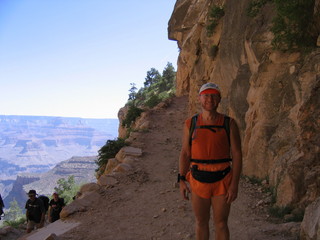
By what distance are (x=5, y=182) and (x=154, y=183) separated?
144 metres

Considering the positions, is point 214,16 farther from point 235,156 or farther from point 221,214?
point 221,214

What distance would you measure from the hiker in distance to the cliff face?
2159 millimetres

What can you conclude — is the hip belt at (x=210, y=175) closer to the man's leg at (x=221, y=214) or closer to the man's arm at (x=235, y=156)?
the man's arm at (x=235, y=156)

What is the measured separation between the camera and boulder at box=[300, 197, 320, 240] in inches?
118

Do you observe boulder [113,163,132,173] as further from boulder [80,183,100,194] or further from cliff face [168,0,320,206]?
cliff face [168,0,320,206]

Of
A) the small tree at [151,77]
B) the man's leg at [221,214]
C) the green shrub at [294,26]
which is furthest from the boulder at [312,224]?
the small tree at [151,77]

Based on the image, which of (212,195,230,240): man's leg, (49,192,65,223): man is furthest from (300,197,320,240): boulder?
(49,192,65,223): man

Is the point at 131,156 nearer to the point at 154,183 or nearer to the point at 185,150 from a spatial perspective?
the point at 154,183

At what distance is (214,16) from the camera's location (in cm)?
1117

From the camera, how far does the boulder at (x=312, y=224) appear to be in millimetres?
2988

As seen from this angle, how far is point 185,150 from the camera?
3164mm

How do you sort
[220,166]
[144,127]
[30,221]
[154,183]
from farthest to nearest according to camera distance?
[144,127], [154,183], [30,221], [220,166]

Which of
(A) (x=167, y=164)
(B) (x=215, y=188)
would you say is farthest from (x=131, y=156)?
(B) (x=215, y=188)

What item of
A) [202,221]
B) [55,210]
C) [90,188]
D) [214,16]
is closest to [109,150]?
[90,188]
